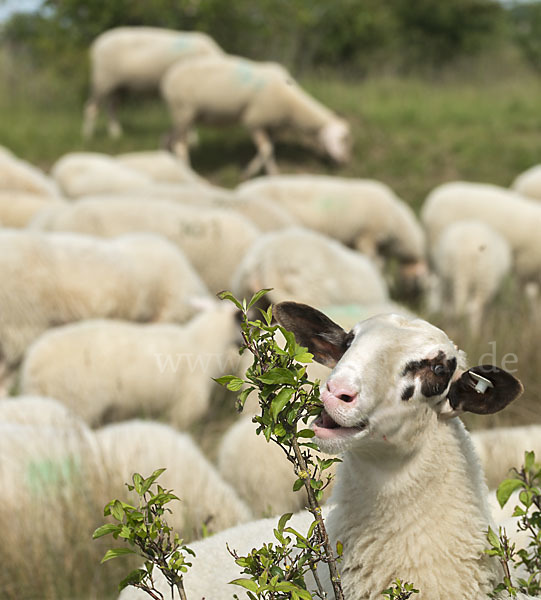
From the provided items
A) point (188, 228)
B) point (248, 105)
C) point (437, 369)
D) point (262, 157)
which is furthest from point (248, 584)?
point (248, 105)

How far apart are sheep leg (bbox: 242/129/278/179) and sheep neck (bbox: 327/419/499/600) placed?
11.0m

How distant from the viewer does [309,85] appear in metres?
16.3

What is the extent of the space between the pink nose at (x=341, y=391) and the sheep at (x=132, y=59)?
12.9 meters

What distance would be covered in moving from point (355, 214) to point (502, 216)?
5.02ft

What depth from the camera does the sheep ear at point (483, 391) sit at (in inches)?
68.6

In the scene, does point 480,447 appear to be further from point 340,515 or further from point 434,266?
point 434,266

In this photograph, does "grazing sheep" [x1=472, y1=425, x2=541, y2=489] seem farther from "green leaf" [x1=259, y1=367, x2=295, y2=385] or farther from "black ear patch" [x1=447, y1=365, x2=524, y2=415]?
"green leaf" [x1=259, y1=367, x2=295, y2=385]

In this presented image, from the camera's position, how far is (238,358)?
544 centimetres

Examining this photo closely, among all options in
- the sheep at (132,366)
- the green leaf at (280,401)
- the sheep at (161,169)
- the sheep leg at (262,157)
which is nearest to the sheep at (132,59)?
the sheep leg at (262,157)

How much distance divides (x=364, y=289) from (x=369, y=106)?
1007 cm

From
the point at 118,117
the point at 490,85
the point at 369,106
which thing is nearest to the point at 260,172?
the point at 369,106

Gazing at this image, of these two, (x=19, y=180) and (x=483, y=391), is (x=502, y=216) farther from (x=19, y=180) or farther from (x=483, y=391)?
(x=483, y=391)

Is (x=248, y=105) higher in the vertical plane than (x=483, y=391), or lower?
lower

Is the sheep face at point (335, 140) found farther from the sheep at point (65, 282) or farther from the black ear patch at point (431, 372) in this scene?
the black ear patch at point (431, 372)
